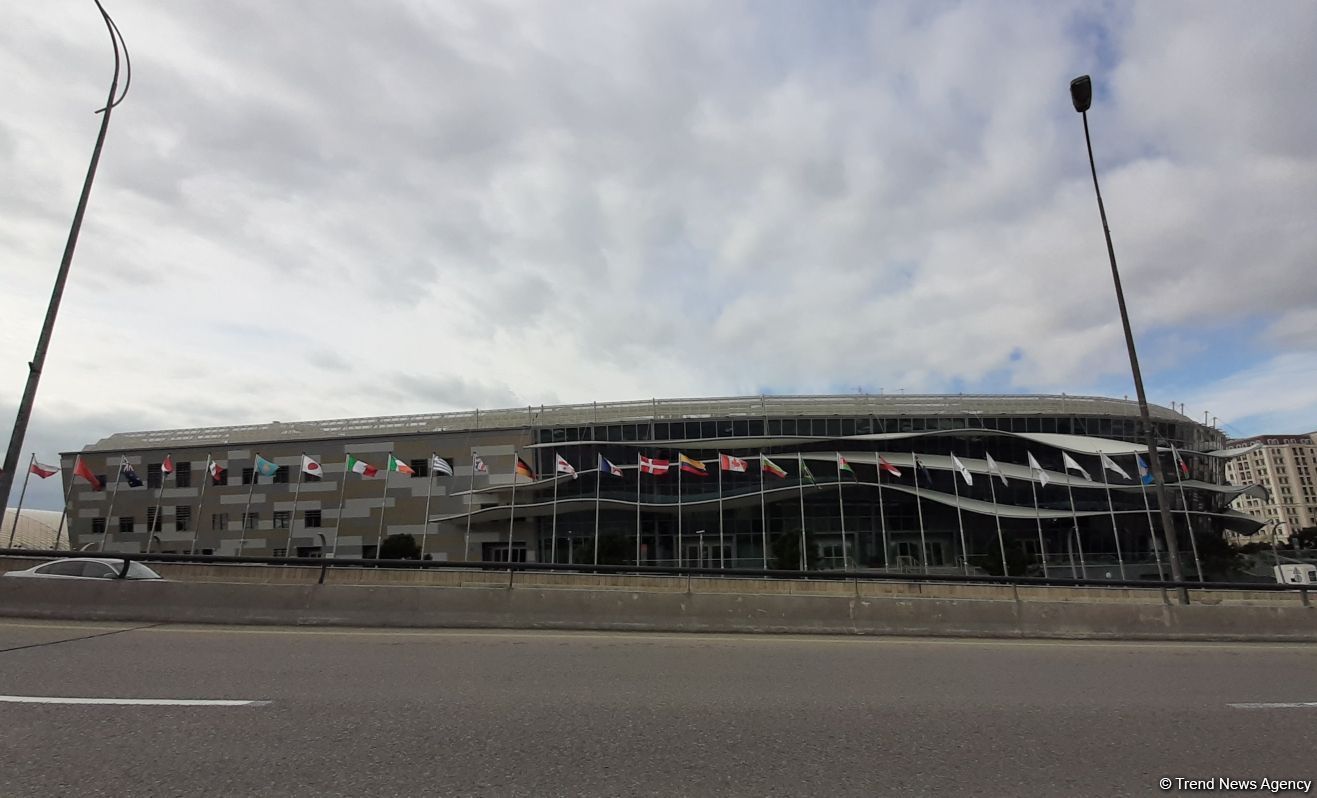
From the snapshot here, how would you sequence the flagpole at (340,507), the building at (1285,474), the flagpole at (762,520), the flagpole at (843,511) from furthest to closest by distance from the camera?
the building at (1285,474), the flagpole at (340,507), the flagpole at (843,511), the flagpole at (762,520)

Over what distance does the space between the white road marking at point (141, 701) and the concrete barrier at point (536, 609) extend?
212 inches

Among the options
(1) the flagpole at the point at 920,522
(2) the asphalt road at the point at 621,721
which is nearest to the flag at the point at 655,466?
(1) the flagpole at the point at 920,522

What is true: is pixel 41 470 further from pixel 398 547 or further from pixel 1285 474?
pixel 1285 474

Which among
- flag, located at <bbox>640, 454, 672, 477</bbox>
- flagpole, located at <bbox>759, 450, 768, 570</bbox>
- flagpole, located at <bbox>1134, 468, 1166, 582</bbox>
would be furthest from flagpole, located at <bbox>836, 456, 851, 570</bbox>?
flagpole, located at <bbox>1134, 468, 1166, 582</bbox>

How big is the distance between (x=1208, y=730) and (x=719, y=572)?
7190 mm

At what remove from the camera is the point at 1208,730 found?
5.97 meters

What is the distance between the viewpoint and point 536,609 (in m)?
11.8

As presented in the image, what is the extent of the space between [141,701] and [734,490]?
52660 mm

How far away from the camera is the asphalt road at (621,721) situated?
14.9ft

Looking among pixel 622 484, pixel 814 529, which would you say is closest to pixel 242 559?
pixel 622 484

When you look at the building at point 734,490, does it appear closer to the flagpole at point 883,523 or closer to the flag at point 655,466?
the flagpole at point 883,523

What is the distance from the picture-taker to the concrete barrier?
458 inches

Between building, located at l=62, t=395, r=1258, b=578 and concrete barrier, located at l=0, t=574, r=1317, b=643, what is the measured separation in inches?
1517

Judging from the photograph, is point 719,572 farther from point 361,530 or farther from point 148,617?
point 361,530
